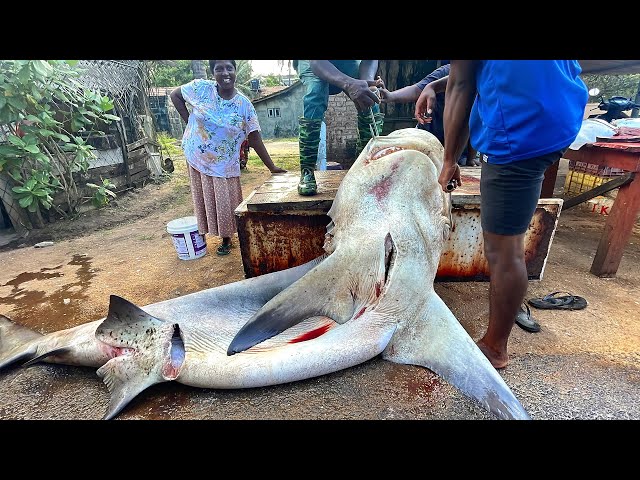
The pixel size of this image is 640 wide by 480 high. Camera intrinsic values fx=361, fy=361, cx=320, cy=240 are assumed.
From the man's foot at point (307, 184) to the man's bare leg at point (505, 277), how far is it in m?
1.59

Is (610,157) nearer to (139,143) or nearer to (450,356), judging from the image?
(450,356)

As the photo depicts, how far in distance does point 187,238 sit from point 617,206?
4.45 metres

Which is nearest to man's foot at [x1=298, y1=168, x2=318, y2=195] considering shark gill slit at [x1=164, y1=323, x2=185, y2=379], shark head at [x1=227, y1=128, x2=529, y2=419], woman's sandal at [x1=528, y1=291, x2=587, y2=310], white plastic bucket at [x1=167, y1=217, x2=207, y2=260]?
shark head at [x1=227, y1=128, x2=529, y2=419]

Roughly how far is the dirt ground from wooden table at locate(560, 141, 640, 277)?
0.18 meters

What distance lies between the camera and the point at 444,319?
1870 mm

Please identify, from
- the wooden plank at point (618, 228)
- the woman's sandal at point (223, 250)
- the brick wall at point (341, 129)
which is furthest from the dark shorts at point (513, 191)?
the brick wall at point (341, 129)

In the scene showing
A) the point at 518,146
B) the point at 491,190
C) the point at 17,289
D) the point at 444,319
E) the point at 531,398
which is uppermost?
the point at 518,146

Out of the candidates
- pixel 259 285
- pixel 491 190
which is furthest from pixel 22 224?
pixel 491 190

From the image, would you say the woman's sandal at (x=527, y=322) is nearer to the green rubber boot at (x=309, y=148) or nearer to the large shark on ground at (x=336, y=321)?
the large shark on ground at (x=336, y=321)

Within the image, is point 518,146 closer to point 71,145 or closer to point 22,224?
point 71,145

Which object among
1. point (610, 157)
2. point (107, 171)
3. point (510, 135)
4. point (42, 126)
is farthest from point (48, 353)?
point (107, 171)

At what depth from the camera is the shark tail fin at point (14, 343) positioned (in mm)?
2088

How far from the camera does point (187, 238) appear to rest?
4246 millimetres

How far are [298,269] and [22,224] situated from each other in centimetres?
570
